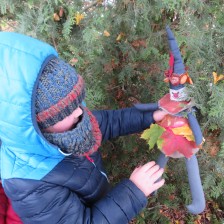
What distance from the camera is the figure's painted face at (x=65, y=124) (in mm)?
1325

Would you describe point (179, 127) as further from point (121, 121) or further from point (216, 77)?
point (121, 121)

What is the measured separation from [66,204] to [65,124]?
42cm

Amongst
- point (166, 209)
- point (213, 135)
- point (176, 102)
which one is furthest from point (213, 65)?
point (166, 209)

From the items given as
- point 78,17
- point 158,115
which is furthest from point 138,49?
point 158,115

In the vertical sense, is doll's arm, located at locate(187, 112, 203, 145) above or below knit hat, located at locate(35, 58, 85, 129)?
below

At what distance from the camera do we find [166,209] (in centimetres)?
278

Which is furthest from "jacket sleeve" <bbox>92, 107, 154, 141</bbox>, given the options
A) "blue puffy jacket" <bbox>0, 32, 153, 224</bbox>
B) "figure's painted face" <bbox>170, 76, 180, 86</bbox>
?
"figure's painted face" <bbox>170, 76, 180, 86</bbox>

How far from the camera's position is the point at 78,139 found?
1398mm

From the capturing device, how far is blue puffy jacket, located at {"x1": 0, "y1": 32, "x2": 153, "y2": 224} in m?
1.12

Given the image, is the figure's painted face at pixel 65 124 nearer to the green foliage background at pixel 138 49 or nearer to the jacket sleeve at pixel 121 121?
the jacket sleeve at pixel 121 121

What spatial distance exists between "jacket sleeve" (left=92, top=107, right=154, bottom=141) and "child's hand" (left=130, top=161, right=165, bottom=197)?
0.30 meters

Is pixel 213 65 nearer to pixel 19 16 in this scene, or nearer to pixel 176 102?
pixel 176 102

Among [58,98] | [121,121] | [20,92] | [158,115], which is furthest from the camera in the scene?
[121,121]

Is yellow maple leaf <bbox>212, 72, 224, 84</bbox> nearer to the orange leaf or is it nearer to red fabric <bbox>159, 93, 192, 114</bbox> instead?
red fabric <bbox>159, 93, 192, 114</bbox>
